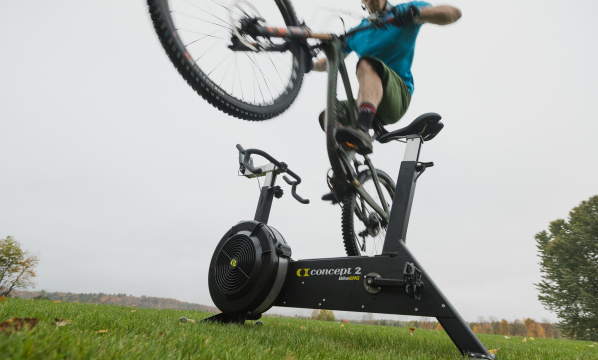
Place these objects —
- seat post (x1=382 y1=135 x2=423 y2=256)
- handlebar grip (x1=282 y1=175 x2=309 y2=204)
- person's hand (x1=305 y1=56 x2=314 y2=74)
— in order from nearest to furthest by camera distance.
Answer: seat post (x1=382 y1=135 x2=423 y2=256)
person's hand (x1=305 y1=56 x2=314 y2=74)
handlebar grip (x1=282 y1=175 x2=309 y2=204)

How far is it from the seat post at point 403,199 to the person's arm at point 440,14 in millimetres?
873

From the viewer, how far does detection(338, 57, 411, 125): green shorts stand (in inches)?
90.8

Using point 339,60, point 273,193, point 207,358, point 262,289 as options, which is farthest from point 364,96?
point 207,358

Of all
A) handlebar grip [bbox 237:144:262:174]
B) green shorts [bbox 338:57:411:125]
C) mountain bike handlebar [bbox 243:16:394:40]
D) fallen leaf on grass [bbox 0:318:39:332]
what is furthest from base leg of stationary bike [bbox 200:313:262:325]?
mountain bike handlebar [bbox 243:16:394:40]

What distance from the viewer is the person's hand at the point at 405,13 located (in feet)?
6.79

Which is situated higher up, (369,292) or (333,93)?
(333,93)

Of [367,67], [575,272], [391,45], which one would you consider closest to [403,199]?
[367,67]

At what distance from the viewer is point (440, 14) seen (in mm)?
2125

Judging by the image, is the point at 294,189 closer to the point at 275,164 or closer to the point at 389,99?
the point at 275,164

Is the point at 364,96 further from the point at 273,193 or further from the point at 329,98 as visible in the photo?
the point at 273,193

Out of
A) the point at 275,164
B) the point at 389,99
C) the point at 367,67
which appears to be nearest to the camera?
the point at 367,67

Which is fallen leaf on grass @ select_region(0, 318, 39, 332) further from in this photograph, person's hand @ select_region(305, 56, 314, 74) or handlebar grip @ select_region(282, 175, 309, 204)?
person's hand @ select_region(305, 56, 314, 74)

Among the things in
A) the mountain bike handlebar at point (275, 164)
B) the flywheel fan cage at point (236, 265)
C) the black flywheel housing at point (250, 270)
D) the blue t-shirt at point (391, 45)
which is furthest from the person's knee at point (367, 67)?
the flywheel fan cage at point (236, 265)

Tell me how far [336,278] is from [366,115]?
112cm
